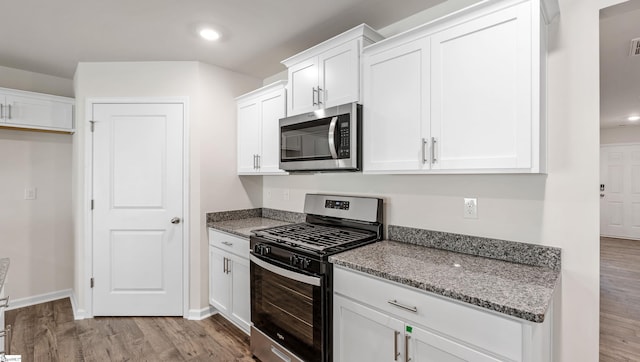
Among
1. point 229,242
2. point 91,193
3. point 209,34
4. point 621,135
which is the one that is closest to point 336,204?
point 229,242

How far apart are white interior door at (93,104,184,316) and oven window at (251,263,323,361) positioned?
115 cm

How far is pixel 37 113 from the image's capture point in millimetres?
3010

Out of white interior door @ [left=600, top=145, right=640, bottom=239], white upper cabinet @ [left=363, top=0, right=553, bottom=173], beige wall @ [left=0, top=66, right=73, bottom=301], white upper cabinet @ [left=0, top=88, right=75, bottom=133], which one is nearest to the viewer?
white upper cabinet @ [left=363, top=0, right=553, bottom=173]

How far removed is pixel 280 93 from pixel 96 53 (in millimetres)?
1663

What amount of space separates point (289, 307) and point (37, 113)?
10.2ft

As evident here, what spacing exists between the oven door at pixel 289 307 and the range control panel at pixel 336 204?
0.71 m

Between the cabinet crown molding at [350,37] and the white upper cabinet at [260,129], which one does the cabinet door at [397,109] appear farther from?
the white upper cabinet at [260,129]

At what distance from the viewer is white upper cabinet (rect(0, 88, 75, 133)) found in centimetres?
286

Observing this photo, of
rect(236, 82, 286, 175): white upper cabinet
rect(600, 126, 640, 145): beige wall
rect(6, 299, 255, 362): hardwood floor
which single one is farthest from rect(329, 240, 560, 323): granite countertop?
rect(600, 126, 640, 145): beige wall

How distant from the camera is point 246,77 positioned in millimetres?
3311

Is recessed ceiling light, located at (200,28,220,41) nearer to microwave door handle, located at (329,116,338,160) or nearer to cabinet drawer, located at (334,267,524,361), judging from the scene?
microwave door handle, located at (329,116,338,160)

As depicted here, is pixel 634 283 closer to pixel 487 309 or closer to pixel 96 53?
pixel 487 309

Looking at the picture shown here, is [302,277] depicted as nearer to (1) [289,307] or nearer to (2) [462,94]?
(1) [289,307]

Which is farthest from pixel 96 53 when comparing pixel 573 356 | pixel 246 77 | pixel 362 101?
pixel 573 356
